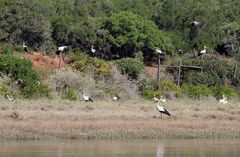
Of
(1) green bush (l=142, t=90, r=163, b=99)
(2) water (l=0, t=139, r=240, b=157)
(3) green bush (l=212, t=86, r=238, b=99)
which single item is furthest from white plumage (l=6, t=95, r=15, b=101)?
(3) green bush (l=212, t=86, r=238, b=99)

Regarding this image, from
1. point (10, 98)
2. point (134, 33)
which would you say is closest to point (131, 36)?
point (134, 33)

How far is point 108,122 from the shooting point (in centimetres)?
2889

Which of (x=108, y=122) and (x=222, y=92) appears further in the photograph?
(x=222, y=92)

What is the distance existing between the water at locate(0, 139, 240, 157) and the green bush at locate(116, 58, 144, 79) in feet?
90.0

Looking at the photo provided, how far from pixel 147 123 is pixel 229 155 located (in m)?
7.02

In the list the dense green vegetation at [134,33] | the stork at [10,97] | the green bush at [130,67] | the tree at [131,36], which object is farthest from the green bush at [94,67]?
the stork at [10,97]

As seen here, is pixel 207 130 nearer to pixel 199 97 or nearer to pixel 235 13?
pixel 199 97

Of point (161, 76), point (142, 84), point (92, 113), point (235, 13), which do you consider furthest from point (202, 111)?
point (235, 13)

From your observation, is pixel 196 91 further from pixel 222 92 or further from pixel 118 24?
pixel 118 24

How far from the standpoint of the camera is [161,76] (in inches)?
2263

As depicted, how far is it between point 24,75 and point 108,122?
637 inches

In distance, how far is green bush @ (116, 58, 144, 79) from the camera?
54344mm

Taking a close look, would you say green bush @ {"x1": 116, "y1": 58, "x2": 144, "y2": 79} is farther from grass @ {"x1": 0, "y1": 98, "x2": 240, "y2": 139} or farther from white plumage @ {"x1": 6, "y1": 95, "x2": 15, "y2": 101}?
grass @ {"x1": 0, "y1": 98, "x2": 240, "y2": 139}

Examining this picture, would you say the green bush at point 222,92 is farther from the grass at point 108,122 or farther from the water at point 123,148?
the water at point 123,148
